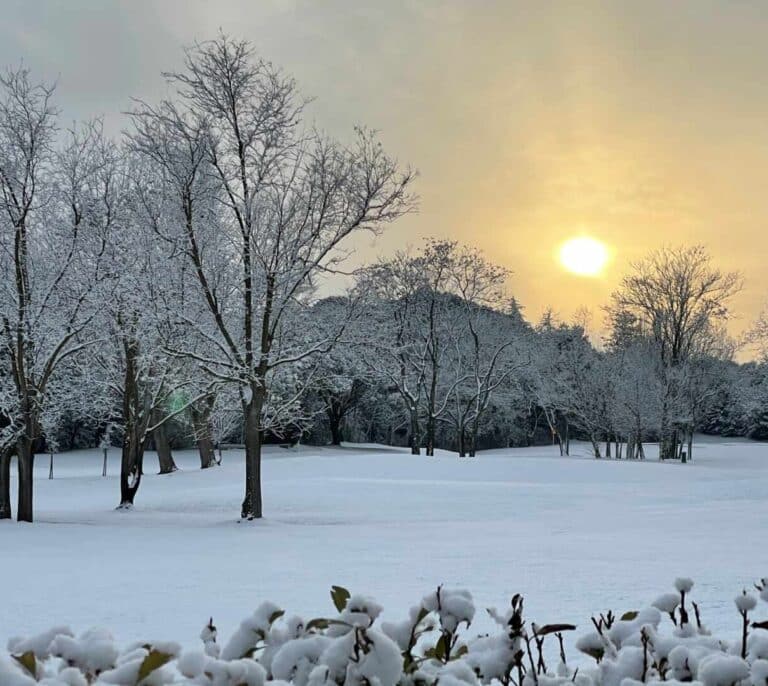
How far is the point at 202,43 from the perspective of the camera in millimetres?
13648

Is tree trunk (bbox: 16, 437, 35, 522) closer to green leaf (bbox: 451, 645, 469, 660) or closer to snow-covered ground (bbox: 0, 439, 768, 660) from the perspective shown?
snow-covered ground (bbox: 0, 439, 768, 660)

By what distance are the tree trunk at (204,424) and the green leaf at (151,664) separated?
24299 mm

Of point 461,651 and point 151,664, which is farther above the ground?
point 151,664

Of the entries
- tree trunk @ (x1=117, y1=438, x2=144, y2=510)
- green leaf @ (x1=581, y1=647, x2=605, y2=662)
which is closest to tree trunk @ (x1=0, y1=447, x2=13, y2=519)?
tree trunk @ (x1=117, y1=438, x2=144, y2=510)

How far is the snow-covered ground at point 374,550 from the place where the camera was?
6262mm

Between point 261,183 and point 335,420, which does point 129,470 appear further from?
point 335,420

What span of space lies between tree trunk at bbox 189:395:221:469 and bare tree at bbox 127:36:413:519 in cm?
1180

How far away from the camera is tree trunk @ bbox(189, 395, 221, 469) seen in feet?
85.7

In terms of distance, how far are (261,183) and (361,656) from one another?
13.1 meters

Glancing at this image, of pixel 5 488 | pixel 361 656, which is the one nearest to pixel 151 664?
pixel 361 656

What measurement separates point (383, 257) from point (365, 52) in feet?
64.5

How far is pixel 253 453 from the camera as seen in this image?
14.0 m

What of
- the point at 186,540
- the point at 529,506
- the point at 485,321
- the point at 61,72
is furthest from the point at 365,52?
the point at 485,321

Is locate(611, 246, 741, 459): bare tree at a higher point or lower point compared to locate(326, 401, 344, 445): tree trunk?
higher
